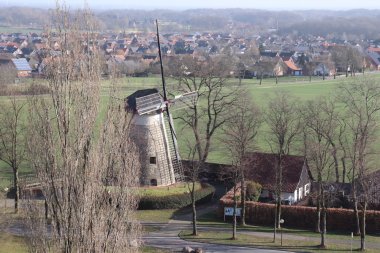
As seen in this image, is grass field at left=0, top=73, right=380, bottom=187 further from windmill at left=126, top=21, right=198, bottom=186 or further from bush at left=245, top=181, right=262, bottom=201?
bush at left=245, top=181, right=262, bottom=201

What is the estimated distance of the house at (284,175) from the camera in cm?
3434

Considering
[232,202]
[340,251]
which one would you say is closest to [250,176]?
[232,202]

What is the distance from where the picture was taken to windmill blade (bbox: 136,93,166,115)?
3200 centimetres

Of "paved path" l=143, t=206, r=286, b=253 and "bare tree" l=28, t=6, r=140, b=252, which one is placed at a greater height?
"bare tree" l=28, t=6, r=140, b=252

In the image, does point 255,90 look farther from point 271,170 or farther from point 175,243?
point 175,243

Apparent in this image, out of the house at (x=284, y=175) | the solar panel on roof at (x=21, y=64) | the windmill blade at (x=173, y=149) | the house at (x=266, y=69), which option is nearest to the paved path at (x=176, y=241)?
the windmill blade at (x=173, y=149)

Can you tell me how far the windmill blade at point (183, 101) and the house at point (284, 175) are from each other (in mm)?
5469

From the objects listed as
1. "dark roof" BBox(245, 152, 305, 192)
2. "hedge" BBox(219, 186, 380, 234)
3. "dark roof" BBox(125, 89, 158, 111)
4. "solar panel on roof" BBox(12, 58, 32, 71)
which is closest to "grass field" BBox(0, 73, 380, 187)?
"dark roof" BBox(125, 89, 158, 111)

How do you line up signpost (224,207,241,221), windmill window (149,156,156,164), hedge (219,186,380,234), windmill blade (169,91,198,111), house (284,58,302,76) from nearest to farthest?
hedge (219,186,380,234) → signpost (224,207,241,221) → windmill window (149,156,156,164) → windmill blade (169,91,198,111) → house (284,58,302,76)

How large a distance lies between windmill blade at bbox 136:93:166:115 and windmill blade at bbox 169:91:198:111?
187cm

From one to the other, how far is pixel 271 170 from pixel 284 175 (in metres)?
0.80

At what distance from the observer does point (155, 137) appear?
109 feet

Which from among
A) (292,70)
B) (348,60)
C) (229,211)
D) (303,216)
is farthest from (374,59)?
(229,211)

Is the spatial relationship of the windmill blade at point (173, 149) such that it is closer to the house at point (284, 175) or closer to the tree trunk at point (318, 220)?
the house at point (284, 175)
